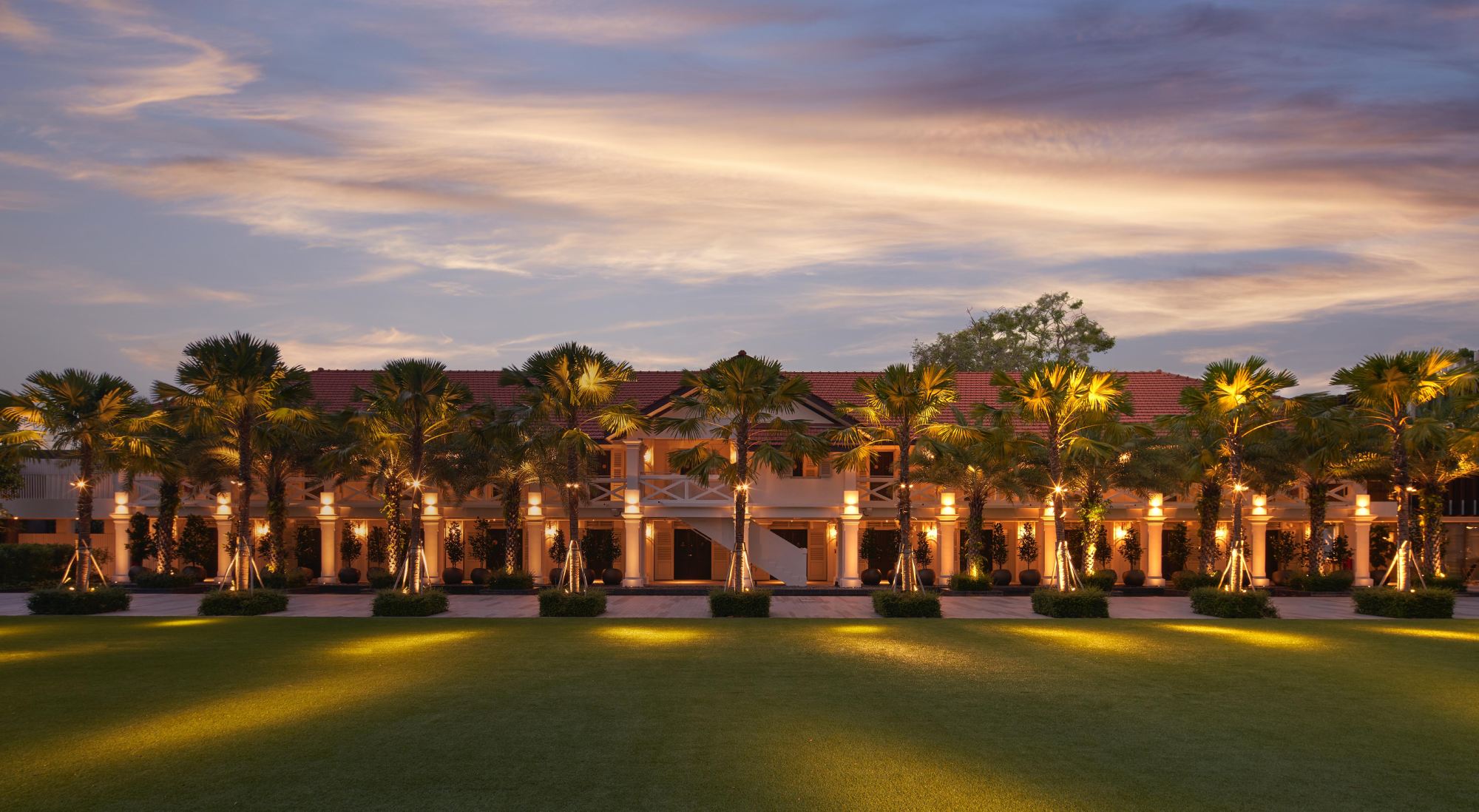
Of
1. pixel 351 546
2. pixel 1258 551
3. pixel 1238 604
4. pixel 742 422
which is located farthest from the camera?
pixel 351 546

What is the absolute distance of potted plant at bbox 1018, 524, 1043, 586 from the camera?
3662 cm

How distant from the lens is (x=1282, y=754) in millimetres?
11805

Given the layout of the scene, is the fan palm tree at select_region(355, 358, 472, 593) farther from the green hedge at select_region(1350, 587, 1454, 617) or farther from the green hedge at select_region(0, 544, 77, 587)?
the green hedge at select_region(1350, 587, 1454, 617)

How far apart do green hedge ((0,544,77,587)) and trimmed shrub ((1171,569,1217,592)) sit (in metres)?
37.6

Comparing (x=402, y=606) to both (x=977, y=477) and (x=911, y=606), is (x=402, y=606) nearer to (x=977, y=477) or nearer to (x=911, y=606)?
(x=911, y=606)

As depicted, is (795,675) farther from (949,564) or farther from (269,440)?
(269,440)

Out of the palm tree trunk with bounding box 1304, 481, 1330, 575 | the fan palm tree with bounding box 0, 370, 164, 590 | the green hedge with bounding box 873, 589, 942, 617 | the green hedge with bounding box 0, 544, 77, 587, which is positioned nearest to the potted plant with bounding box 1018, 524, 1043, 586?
the palm tree trunk with bounding box 1304, 481, 1330, 575

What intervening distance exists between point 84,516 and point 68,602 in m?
2.59

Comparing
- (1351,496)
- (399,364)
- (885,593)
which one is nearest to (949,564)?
(885,593)

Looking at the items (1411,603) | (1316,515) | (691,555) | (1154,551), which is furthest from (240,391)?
(1316,515)

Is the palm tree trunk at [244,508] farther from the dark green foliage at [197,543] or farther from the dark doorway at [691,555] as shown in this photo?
the dark doorway at [691,555]

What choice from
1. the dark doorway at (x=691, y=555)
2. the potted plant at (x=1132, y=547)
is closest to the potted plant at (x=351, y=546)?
the dark doorway at (x=691, y=555)

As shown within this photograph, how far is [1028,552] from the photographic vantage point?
37.9 m

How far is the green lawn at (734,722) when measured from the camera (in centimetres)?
1023
